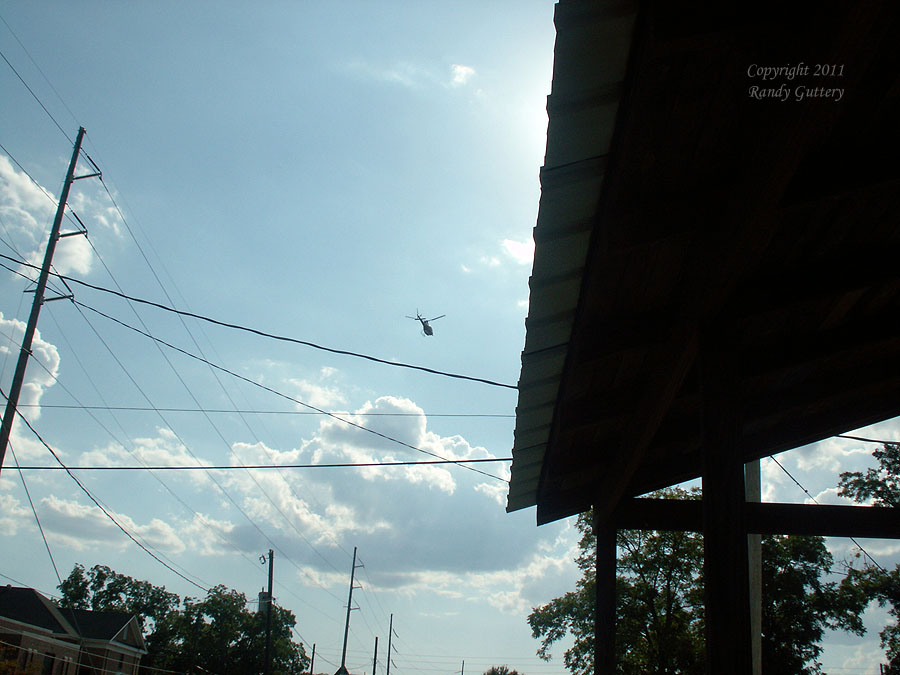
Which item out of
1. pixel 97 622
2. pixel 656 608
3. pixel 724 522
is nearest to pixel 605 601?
pixel 724 522

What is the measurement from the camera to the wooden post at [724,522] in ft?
11.4

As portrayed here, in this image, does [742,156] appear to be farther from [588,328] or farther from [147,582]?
[147,582]

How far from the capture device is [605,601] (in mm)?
6457

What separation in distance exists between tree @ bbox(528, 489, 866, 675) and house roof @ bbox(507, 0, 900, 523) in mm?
22651

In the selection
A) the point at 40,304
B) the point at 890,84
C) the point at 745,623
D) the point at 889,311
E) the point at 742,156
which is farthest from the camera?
the point at 40,304

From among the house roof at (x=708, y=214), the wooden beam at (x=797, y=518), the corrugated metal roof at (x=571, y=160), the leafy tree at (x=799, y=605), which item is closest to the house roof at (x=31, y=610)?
the leafy tree at (x=799, y=605)

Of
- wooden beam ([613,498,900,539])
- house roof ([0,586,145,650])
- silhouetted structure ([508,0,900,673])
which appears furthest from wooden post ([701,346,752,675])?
house roof ([0,586,145,650])

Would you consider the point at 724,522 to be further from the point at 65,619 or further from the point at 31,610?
the point at 65,619

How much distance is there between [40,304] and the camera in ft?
49.2

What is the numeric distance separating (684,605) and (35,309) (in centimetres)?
2349

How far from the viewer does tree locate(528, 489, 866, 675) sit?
25344 millimetres

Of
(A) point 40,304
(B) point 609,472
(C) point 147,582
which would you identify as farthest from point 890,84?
(C) point 147,582

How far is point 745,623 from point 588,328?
5.60ft

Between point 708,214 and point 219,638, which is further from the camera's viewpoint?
point 219,638
